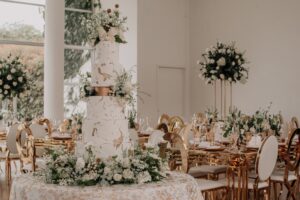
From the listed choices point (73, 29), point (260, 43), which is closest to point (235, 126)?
point (260, 43)

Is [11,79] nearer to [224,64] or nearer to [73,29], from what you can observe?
[73,29]

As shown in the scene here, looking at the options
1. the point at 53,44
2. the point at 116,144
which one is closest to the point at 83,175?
the point at 116,144

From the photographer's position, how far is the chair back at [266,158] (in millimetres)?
5633

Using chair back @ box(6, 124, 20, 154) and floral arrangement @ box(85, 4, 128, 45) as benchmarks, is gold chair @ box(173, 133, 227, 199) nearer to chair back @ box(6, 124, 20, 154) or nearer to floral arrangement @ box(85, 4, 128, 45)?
floral arrangement @ box(85, 4, 128, 45)

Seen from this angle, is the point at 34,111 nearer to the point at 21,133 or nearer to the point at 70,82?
the point at 70,82

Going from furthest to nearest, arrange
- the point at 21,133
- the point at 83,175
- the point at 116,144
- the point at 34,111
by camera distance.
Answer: the point at 34,111 < the point at 21,133 < the point at 116,144 < the point at 83,175

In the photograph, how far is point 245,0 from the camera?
12.1 m

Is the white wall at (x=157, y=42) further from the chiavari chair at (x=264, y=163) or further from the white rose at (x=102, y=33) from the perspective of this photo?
the white rose at (x=102, y=33)

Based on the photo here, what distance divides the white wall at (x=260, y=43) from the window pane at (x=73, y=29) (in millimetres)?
3141

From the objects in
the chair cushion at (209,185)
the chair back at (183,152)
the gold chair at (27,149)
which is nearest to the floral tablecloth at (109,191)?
the chair back at (183,152)

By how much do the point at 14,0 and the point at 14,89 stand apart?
12.0ft

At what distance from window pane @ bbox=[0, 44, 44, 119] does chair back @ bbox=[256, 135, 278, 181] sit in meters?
8.27

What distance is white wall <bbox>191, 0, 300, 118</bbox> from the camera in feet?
36.2

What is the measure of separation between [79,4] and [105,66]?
34.4 ft
